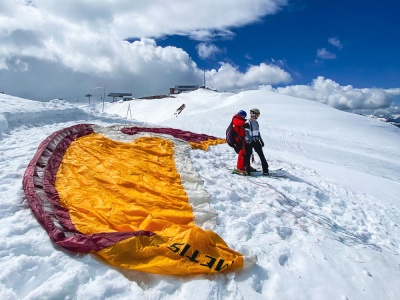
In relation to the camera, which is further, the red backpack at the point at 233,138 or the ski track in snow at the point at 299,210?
the red backpack at the point at 233,138

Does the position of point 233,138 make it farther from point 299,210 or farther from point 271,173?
point 299,210

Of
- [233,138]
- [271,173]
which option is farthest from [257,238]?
[271,173]

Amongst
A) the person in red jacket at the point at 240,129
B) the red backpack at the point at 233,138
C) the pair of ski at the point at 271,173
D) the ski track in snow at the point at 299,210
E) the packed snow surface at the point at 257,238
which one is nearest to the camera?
the packed snow surface at the point at 257,238

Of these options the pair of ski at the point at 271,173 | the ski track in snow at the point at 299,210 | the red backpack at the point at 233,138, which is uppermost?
the red backpack at the point at 233,138

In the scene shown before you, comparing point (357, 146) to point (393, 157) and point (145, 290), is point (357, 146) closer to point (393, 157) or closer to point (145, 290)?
point (393, 157)

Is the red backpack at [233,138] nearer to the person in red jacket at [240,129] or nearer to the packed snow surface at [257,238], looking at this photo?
the person in red jacket at [240,129]

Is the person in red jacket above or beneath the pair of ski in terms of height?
above

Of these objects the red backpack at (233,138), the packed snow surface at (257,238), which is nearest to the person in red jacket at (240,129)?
the red backpack at (233,138)

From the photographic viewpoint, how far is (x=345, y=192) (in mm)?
7543

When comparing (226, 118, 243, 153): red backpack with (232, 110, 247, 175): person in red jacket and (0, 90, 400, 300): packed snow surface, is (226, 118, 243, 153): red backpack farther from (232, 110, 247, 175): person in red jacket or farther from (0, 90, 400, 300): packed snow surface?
(0, 90, 400, 300): packed snow surface

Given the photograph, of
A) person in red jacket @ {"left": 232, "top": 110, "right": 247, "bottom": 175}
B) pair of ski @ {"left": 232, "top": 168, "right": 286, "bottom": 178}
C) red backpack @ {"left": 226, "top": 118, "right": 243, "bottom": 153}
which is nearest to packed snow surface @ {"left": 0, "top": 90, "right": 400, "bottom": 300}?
pair of ski @ {"left": 232, "top": 168, "right": 286, "bottom": 178}

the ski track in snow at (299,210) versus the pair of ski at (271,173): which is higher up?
the pair of ski at (271,173)

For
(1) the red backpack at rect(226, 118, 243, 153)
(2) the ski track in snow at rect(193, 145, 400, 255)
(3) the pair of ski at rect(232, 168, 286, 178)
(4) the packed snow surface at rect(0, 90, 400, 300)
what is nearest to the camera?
(4) the packed snow surface at rect(0, 90, 400, 300)

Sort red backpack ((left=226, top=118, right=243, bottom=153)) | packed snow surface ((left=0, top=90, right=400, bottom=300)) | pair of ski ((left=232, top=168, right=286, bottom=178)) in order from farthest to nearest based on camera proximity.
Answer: pair of ski ((left=232, top=168, right=286, bottom=178)), red backpack ((left=226, top=118, right=243, bottom=153)), packed snow surface ((left=0, top=90, right=400, bottom=300))
